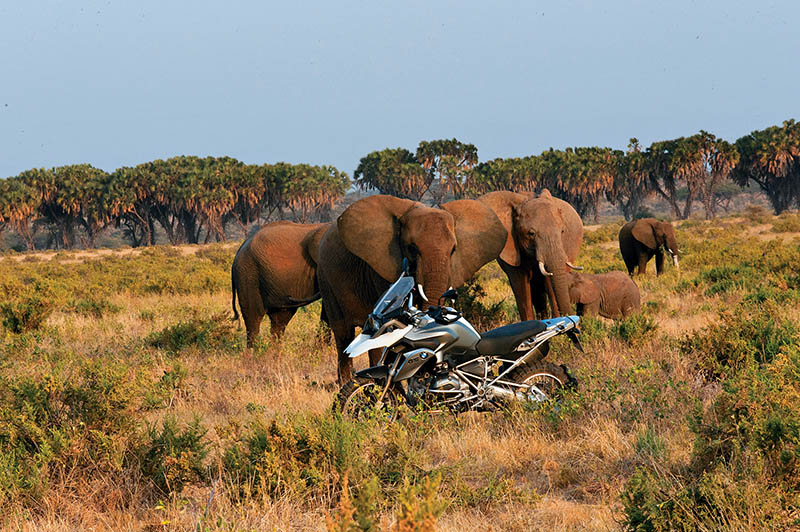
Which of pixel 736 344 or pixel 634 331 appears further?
pixel 634 331

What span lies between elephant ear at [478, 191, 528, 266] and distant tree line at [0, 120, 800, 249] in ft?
203

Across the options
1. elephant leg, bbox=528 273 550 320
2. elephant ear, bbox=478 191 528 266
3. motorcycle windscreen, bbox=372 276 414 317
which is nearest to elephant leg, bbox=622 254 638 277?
elephant leg, bbox=528 273 550 320

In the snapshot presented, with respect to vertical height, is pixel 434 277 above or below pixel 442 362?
above

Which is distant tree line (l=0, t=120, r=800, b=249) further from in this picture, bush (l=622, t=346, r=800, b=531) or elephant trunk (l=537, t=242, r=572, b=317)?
bush (l=622, t=346, r=800, b=531)

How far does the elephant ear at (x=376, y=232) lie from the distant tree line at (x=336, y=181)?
6401 cm

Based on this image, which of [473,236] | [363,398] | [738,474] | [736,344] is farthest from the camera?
[473,236]

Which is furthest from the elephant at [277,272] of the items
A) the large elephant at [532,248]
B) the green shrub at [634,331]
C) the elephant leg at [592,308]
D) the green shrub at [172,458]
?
the green shrub at [172,458]

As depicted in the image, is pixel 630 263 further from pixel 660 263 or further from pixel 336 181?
pixel 336 181

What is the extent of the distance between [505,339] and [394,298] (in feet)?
3.49

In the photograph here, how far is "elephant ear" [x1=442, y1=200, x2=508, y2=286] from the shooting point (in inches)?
305

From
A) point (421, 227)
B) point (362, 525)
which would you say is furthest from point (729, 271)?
point (362, 525)

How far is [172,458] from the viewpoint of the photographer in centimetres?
470

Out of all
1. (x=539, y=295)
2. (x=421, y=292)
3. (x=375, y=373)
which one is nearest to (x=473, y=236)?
(x=421, y=292)

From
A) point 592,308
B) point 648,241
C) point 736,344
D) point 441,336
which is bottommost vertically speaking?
point 592,308
